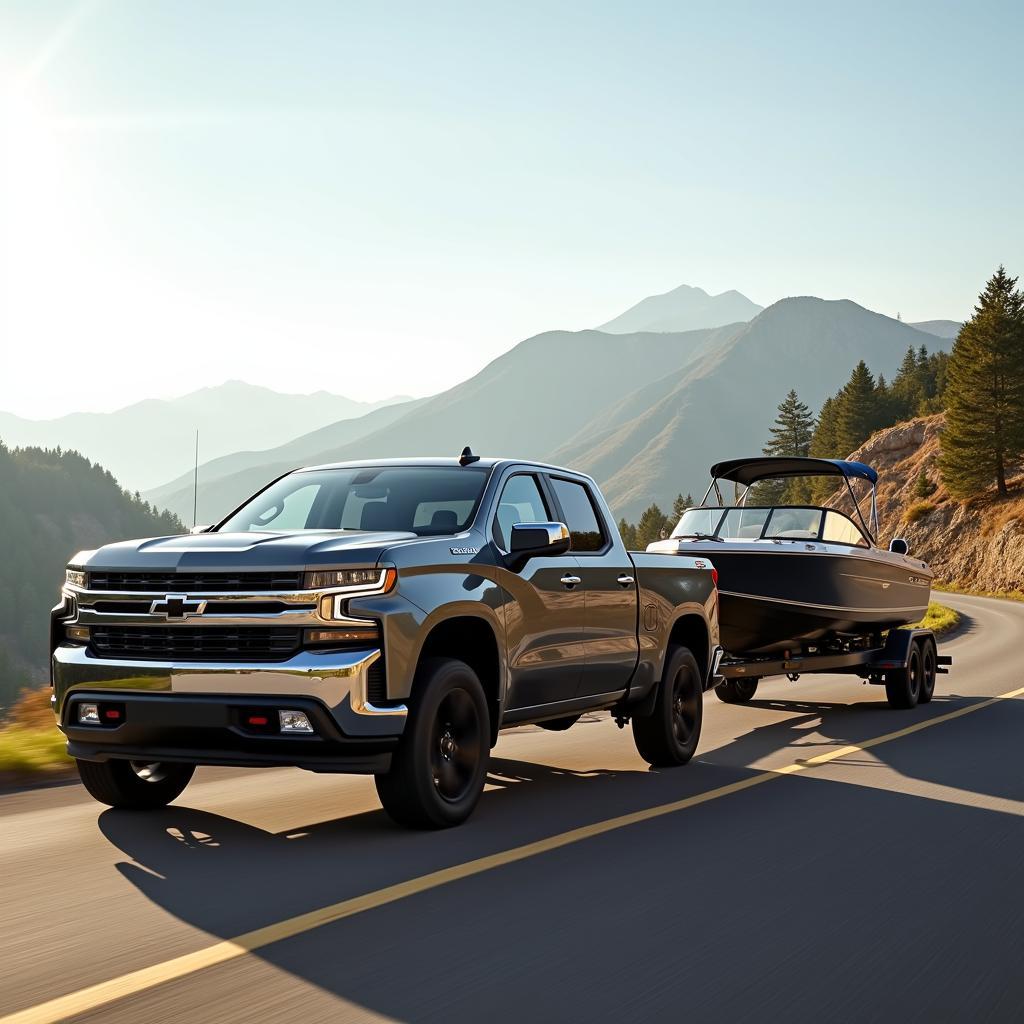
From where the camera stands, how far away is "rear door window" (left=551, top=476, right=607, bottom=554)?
340 inches

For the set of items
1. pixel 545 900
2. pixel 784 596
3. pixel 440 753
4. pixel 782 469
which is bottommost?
pixel 545 900

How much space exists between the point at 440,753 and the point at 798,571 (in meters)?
7.19

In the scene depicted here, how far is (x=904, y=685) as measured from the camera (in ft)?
46.0

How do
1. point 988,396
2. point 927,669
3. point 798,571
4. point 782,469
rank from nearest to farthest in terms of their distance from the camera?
point 798,571, point 927,669, point 782,469, point 988,396

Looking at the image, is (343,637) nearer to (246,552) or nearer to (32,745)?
(246,552)

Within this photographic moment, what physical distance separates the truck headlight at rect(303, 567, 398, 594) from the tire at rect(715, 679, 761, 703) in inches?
355

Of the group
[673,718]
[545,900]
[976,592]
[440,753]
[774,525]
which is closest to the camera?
[545,900]

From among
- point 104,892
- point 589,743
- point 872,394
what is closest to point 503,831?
point 104,892

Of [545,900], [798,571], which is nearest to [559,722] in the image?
[545,900]

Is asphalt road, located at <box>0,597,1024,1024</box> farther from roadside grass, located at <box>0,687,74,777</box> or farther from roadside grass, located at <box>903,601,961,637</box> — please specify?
roadside grass, located at <box>903,601,961,637</box>

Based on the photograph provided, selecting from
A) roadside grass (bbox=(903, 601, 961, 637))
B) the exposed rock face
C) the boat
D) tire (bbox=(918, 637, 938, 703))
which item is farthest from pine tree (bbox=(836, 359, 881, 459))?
the boat

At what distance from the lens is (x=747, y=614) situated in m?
13.0

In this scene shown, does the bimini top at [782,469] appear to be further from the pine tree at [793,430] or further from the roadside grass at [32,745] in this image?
the pine tree at [793,430]

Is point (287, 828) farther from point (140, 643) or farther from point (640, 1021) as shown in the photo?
point (640, 1021)
